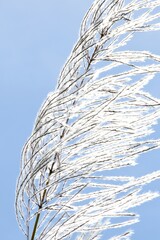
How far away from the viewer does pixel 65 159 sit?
2.69 metres

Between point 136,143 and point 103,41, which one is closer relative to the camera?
point 136,143

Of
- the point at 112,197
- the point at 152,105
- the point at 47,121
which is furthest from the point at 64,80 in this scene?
the point at 112,197

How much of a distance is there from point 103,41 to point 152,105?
45 centimetres

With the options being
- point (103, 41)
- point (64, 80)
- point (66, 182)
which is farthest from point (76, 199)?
point (103, 41)

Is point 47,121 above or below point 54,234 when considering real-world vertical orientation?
above

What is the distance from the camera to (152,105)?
2.77m

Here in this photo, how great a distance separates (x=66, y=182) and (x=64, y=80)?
1.75 feet

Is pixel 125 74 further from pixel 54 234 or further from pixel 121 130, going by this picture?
pixel 54 234

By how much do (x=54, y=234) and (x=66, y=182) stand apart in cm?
27

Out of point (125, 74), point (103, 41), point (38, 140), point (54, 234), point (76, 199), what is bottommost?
point (54, 234)

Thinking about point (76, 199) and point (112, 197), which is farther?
point (76, 199)

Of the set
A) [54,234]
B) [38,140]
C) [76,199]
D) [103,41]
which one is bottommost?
[54,234]

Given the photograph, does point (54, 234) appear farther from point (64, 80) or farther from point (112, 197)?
point (64, 80)

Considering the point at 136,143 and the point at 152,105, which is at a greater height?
the point at 152,105
